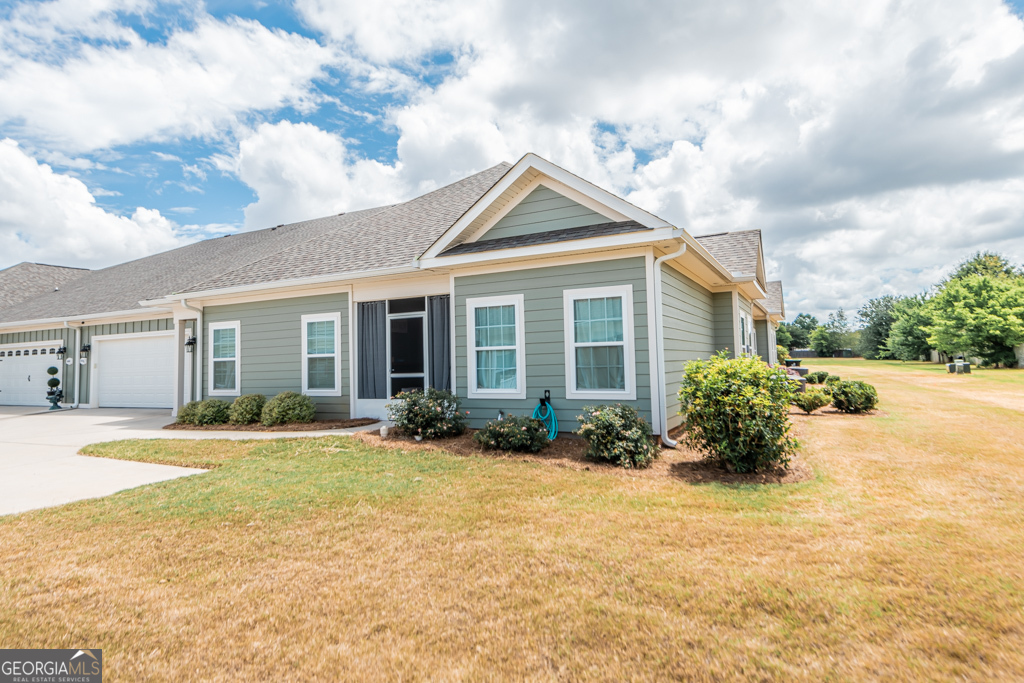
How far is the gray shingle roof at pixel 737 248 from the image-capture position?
1170cm

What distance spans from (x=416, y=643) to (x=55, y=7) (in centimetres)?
1197

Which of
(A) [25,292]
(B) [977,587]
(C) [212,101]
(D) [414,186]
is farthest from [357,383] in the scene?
(A) [25,292]

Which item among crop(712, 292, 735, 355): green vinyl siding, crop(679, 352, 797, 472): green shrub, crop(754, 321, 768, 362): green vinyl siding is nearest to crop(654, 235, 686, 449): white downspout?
crop(679, 352, 797, 472): green shrub

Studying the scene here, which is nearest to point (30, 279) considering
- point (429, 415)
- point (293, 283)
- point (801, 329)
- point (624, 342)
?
point (293, 283)

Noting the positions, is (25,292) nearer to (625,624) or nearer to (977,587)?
(625,624)

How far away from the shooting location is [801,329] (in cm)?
8312

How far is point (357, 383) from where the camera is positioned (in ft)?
34.5

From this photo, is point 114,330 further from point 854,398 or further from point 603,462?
point 854,398

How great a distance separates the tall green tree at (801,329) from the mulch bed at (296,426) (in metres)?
81.5

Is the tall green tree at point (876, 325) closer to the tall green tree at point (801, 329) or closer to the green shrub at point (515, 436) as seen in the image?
the tall green tree at point (801, 329)

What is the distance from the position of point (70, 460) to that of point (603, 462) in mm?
7795

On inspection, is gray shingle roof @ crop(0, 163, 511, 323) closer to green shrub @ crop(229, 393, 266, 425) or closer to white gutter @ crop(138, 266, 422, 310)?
white gutter @ crop(138, 266, 422, 310)

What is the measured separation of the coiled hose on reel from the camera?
7.95m

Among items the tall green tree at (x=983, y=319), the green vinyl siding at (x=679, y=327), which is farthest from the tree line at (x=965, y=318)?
the green vinyl siding at (x=679, y=327)
